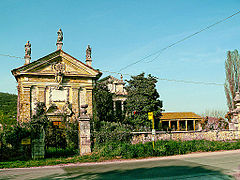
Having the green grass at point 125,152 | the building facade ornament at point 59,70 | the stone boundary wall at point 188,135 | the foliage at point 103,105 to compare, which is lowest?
the green grass at point 125,152

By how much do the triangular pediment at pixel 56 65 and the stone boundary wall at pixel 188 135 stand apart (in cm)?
916

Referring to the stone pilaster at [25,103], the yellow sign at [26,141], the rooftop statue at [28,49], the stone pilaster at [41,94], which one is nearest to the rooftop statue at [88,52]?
the rooftop statue at [28,49]

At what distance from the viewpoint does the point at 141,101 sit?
29000 millimetres

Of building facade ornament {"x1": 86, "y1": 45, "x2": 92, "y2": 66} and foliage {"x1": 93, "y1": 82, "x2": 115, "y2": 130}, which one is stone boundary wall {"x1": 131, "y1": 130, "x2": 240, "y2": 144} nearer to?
foliage {"x1": 93, "y1": 82, "x2": 115, "y2": 130}

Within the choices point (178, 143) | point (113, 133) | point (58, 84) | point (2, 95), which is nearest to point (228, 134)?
point (178, 143)

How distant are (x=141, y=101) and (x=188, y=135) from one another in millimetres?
11426

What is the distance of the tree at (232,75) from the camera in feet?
97.8

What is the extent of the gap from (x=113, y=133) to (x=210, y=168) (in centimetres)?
636

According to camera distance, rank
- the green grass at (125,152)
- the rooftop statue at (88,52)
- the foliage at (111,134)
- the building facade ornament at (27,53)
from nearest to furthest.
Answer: the green grass at (125,152) < the foliage at (111,134) < the building facade ornament at (27,53) < the rooftop statue at (88,52)

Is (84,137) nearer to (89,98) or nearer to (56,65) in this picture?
(89,98)

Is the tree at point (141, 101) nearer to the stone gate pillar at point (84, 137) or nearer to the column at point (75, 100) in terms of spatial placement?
the column at point (75, 100)

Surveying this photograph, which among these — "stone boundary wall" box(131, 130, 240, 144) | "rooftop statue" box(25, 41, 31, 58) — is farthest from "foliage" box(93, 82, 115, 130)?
Answer: "stone boundary wall" box(131, 130, 240, 144)

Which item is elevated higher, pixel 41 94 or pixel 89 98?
pixel 41 94

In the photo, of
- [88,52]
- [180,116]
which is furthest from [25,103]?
[180,116]
